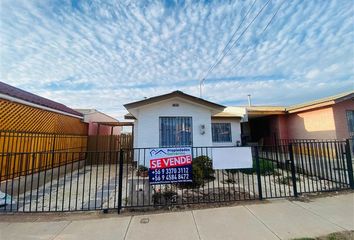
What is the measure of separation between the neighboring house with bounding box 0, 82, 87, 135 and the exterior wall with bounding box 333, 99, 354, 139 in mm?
14985

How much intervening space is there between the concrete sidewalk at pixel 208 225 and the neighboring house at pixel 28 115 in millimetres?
3933

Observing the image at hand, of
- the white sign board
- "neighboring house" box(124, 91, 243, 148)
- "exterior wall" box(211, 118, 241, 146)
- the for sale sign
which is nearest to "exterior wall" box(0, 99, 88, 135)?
"neighboring house" box(124, 91, 243, 148)

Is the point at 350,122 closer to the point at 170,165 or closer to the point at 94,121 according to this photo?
the point at 170,165

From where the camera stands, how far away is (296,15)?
6516mm

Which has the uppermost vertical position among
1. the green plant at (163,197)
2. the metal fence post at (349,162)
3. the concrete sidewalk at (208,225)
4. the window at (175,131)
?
the window at (175,131)

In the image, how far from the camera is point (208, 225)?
3521 millimetres

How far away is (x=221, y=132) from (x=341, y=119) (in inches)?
263

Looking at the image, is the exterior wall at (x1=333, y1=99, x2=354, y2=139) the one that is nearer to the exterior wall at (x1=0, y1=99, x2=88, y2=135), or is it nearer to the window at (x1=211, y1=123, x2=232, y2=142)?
the window at (x1=211, y1=123, x2=232, y2=142)

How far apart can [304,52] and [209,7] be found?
5.20m

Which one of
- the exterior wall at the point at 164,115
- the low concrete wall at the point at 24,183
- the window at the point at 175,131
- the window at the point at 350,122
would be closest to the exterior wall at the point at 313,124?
the window at the point at 350,122

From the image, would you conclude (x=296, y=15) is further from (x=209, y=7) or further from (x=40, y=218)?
(x=40, y=218)

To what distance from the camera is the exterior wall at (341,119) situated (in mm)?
9667

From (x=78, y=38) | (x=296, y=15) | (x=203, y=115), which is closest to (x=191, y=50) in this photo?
(x=203, y=115)

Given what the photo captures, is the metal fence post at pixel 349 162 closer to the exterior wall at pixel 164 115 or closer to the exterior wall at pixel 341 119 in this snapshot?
the exterior wall at pixel 164 115
